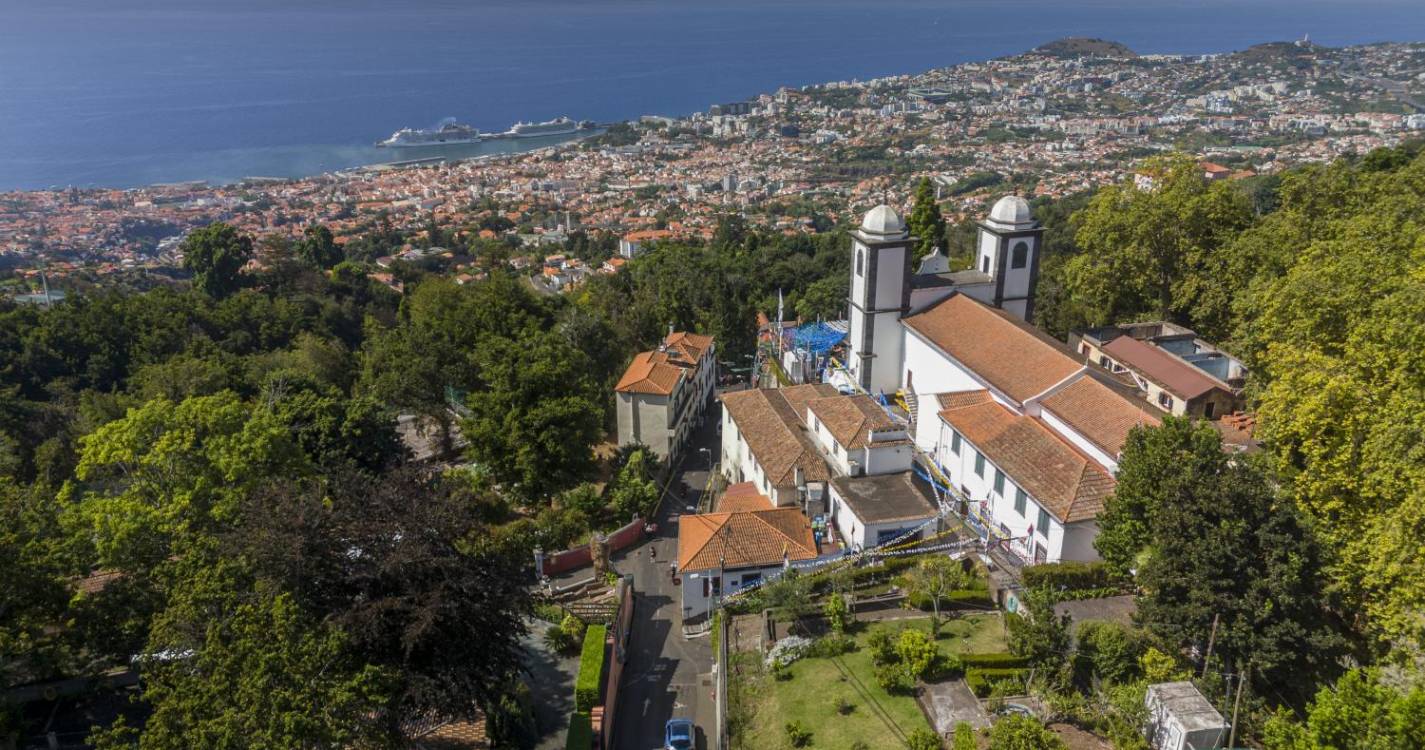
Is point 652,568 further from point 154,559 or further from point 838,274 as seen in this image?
point 838,274

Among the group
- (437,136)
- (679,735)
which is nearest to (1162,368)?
(679,735)

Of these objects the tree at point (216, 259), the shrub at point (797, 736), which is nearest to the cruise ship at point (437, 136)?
the tree at point (216, 259)

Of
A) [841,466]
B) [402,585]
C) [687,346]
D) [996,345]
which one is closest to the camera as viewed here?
[402,585]

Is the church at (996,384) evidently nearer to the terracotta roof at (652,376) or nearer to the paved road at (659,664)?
the terracotta roof at (652,376)

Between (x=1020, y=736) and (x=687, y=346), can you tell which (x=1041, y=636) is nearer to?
(x=1020, y=736)

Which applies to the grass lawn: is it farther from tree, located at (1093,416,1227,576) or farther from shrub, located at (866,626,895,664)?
tree, located at (1093,416,1227,576)

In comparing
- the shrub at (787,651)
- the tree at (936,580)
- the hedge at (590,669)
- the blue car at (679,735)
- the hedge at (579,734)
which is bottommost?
the blue car at (679,735)
